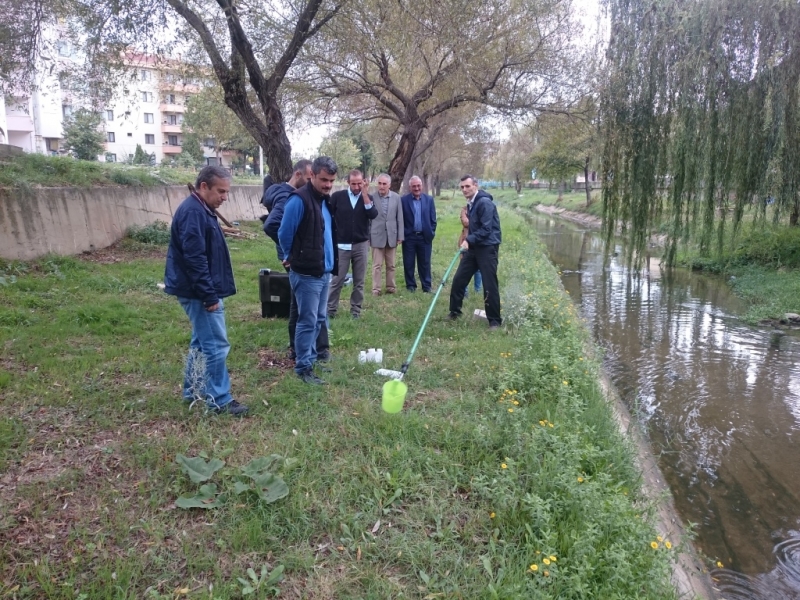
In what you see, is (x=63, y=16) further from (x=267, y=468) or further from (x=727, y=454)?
(x=727, y=454)

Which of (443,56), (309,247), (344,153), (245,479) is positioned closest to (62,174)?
(443,56)

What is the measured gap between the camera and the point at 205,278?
3762 mm

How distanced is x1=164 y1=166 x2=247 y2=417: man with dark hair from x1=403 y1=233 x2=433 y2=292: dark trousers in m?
4.88

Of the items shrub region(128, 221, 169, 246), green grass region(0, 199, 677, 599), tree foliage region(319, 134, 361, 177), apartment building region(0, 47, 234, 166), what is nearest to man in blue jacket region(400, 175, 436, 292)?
green grass region(0, 199, 677, 599)

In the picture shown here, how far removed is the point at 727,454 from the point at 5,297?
842cm

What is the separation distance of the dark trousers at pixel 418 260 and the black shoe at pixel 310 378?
13.5ft

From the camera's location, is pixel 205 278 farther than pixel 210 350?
No

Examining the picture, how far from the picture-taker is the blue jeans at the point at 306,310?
4.70 metres

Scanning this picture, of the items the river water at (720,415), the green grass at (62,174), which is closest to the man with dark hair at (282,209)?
the river water at (720,415)

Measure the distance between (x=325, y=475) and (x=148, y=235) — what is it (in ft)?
32.1

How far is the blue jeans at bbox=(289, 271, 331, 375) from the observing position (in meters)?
4.70

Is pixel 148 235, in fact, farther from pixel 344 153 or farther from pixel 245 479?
pixel 344 153

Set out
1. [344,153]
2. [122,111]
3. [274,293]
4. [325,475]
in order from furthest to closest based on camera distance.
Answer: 1. [344,153]
2. [122,111]
3. [274,293]
4. [325,475]

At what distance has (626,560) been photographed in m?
2.87
